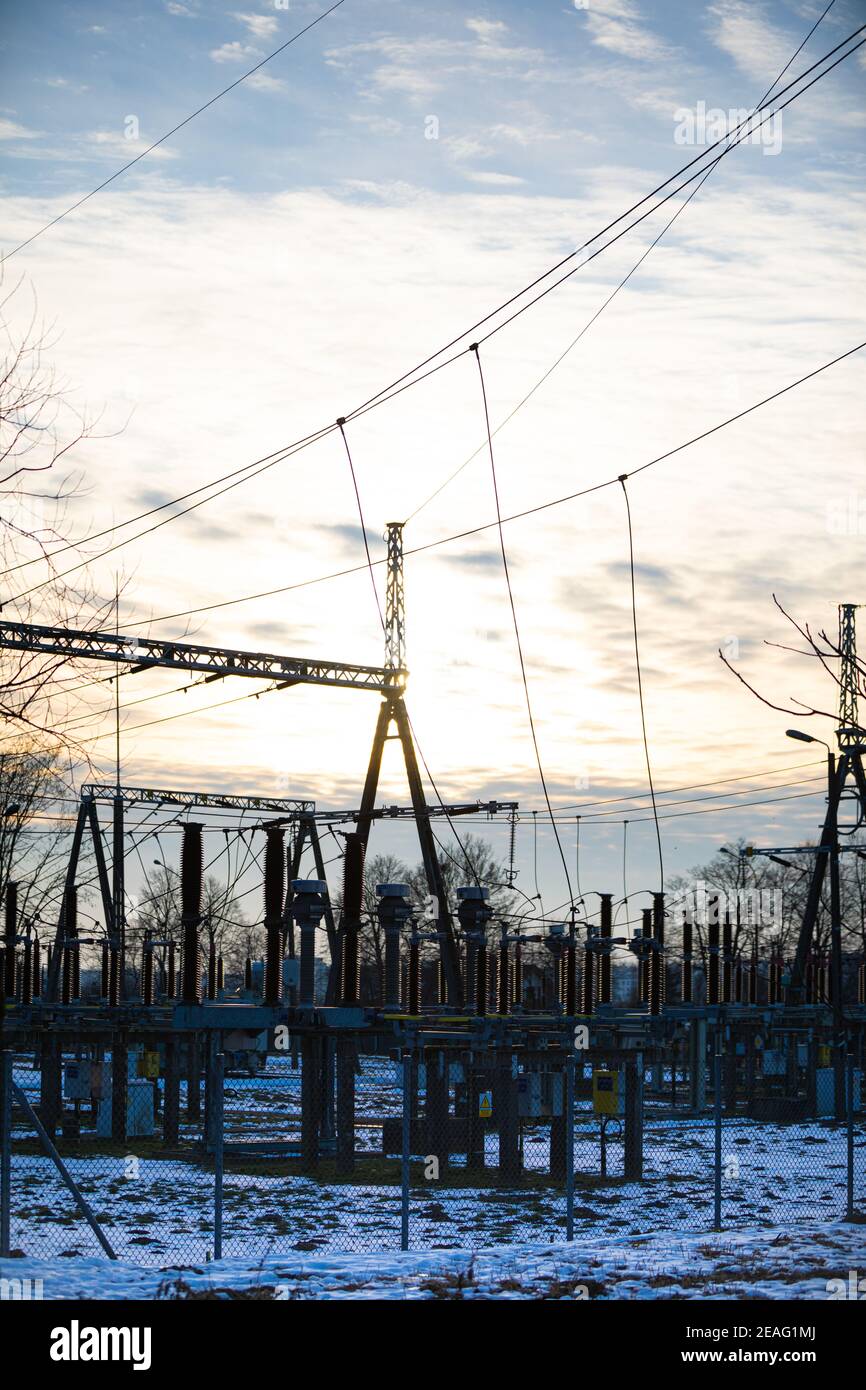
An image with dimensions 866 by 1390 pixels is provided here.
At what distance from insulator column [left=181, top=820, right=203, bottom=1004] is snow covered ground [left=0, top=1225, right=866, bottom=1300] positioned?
8.41m

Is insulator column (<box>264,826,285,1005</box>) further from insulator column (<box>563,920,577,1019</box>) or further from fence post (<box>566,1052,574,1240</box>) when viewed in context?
fence post (<box>566,1052,574,1240</box>)

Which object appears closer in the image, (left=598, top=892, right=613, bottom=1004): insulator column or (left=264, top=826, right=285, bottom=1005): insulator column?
(left=264, top=826, right=285, bottom=1005): insulator column

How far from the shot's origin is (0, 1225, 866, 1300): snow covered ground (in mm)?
10656

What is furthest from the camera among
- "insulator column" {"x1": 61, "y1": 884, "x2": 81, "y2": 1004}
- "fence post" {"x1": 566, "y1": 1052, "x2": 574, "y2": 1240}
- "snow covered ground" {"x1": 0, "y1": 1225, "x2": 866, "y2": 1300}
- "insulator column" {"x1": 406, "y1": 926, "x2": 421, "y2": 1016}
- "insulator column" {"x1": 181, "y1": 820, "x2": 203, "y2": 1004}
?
"insulator column" {"x1": 61, "y1": 884, "x2": 81, "y2": 1004}

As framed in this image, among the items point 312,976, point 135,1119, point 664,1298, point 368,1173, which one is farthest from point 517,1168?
point 664,1298

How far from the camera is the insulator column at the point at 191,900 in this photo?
67.8 ft

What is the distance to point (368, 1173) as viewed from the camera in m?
24.0

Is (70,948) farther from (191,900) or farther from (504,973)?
(191,900)

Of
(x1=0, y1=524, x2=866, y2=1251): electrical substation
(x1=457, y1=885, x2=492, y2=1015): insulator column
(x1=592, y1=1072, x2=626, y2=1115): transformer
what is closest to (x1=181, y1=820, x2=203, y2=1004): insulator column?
(x1=0, y1=524, x2=866, y2=1251): electrical substation

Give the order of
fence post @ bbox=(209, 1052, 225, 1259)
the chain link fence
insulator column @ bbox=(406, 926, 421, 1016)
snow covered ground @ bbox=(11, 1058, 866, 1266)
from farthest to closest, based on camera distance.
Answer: insulator column @ bbox=(406, 926, 421, 1016) → the chain link fence → snow covered ground @ bbox=(11, 1058, 866, 1266) → fence post @ bbox=(209, 1052, 225, 1259)

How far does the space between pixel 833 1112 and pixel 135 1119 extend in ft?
58.8

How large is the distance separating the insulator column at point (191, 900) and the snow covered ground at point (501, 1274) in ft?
27.6

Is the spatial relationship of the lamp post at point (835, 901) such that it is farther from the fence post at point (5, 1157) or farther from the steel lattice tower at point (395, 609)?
the fence post at point (5, 1157)
